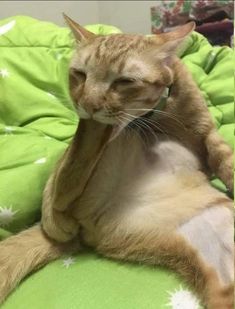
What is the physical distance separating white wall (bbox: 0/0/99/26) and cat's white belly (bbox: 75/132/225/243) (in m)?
0.85

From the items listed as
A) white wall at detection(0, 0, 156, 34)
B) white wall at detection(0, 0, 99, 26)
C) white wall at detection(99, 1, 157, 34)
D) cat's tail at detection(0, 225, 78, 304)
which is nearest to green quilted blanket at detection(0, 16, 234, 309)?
cat's tail at detection(0, 225, 78, 304)

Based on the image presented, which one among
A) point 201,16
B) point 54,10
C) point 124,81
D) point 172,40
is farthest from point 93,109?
point 201,16

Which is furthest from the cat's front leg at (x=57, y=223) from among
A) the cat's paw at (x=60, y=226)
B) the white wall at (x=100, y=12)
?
the white wall at (x=100, y=12)

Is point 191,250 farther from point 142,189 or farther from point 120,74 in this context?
point 120,74

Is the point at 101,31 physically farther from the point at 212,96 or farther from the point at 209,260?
the point at 209,260

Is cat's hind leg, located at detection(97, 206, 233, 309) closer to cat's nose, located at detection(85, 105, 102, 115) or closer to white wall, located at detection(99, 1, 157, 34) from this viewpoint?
cat's nose, located at detection(85, 105, 102, 115)

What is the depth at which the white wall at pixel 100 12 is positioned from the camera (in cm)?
170

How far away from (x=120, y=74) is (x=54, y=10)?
1096mm

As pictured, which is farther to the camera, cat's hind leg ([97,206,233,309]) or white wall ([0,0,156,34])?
white wall ([0,0,156,34])

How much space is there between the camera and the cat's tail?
81cm

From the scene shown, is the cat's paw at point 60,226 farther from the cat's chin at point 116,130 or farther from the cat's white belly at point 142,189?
the cat's chin at point 116,130

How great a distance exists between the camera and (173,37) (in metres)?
0.83

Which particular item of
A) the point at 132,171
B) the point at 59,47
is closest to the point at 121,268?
the point at 132,171

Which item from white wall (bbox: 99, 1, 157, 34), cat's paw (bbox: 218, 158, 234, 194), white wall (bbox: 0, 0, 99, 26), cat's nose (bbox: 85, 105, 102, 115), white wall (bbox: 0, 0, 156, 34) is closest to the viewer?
cat's nose (bbox: 85, 105, 102, 115)
